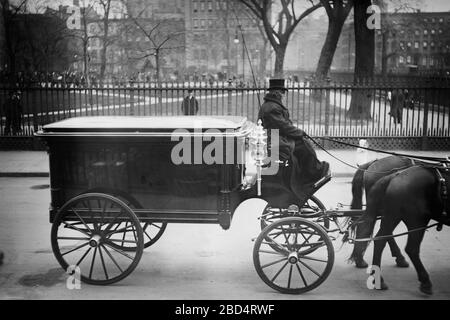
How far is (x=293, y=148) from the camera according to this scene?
6012 millimetres

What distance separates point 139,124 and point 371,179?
2644 mm

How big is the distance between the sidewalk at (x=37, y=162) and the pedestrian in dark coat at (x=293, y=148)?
5267mm

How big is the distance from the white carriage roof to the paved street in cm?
166

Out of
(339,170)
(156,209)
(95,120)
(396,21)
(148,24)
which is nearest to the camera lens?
(156,209)

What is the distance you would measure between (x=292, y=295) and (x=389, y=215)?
4.32ft

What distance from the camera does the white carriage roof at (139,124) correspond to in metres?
5.73

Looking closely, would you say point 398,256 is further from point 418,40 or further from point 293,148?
point 418,40

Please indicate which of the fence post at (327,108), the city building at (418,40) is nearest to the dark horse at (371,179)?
the city building at (418,40)

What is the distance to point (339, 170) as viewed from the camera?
515 inches

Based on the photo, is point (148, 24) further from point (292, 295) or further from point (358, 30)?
point (292, 295)

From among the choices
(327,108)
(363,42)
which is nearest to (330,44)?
(363,42)

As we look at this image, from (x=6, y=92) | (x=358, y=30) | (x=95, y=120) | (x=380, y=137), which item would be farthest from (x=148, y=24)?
(x=95, y=120)

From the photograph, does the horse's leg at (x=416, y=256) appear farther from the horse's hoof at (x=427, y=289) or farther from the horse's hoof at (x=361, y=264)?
the horse's hoof at (x=361, y=264)

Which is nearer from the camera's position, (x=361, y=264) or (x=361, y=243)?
(x=361, y=243)
